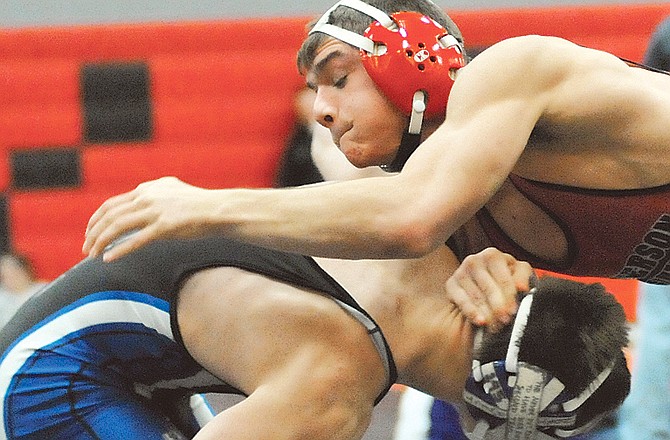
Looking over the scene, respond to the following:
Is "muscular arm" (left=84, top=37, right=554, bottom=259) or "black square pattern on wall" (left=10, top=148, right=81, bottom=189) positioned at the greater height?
"muscular arm" (left=84, top=37, right=554, bottom=259)

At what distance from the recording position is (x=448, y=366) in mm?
2240

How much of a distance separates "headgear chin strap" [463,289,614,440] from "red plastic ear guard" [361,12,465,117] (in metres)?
0.39

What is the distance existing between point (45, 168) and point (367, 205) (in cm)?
394

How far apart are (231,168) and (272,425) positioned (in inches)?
142

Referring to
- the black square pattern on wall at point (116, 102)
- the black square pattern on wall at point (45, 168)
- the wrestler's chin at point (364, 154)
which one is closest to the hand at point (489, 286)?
the wrestler's chin at point (364, 154)

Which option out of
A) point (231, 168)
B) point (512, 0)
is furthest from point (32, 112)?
point (512, 0)

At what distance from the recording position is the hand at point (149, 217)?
6.12 ft

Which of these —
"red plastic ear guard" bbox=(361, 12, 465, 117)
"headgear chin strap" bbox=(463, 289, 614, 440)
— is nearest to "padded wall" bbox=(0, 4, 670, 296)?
"red plastic ear guard" bbox=(361, 12, 465, 117)

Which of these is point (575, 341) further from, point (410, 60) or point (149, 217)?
point (149, 217)

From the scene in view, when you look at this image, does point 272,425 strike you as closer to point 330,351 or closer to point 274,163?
point 330,351

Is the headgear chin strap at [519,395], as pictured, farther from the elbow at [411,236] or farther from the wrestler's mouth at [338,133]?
the wrestler's mouth at [338,133]

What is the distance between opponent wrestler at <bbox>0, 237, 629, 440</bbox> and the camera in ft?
6.85

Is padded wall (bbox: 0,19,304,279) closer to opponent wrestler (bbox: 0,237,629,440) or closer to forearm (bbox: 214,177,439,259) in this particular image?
opponent wrestler (bbox: 0,237,629,440)

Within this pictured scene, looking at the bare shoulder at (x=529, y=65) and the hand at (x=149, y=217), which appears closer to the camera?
the hand at (x=149, y=217)
